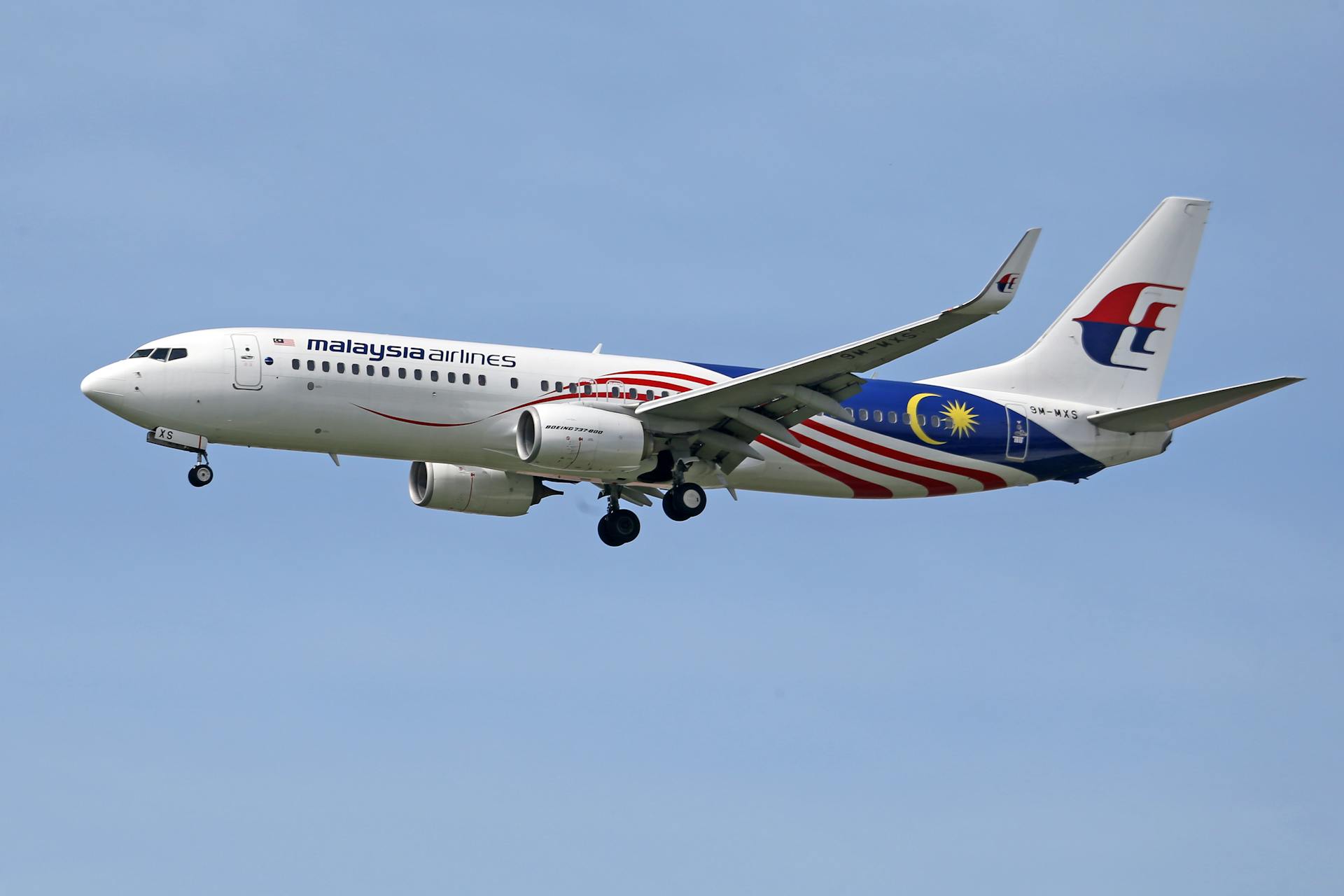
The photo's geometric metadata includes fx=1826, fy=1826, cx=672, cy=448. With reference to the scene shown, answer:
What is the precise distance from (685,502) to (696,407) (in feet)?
9.38

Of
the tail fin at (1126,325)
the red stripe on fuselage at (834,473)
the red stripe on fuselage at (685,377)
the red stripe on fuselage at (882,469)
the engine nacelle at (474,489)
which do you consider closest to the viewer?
the red stripe on fuselage at (685,377)

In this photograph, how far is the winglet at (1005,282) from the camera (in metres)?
37.1

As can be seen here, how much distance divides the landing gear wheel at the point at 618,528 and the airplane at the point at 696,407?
0.14 feet

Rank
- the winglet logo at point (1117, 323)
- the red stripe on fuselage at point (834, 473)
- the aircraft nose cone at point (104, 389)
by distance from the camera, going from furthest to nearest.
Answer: the winglet logo at point (1117, 323) < the red stripe on fuselage at point (834, 473) < the aircraft nose cone at point (104, 389)

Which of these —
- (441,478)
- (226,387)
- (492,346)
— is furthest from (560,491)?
(226,387)

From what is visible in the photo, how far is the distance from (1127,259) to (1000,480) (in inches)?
325

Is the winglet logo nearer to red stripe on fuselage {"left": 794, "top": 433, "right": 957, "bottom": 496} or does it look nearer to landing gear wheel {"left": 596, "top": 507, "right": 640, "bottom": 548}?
red stripe on fuselage {"left": 794, "top": 433, "right": 957, "bottom": 496}

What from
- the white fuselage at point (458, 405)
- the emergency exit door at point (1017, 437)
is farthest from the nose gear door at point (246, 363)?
the emergency exit door at point (1017, 437)

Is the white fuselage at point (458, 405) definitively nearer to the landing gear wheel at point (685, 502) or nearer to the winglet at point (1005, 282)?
the landing gear wheel at point (685, 502)

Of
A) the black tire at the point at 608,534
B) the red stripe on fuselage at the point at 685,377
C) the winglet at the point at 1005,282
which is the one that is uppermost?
the winglet at the point at 1005,282

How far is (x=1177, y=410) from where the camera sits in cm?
4656

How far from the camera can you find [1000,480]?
4853 cm

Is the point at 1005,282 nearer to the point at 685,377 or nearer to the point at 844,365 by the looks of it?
the point at 844,365

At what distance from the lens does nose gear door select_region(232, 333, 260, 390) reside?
41.3 m
